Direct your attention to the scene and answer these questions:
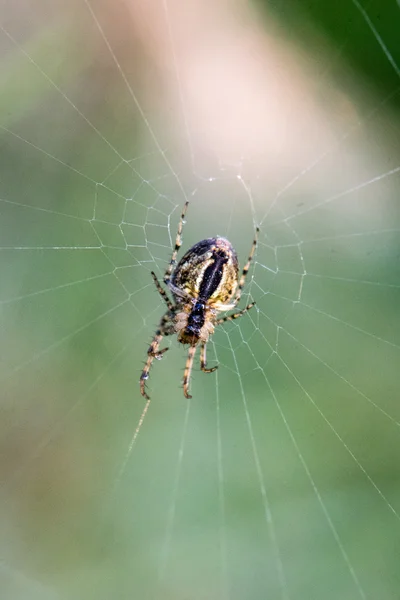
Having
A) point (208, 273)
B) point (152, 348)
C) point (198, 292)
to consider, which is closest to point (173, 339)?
point (152, 348)

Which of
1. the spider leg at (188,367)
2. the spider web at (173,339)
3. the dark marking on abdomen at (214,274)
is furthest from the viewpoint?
the spider leg at (188,367)

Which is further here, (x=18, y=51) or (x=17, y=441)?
(x=17, y=441)

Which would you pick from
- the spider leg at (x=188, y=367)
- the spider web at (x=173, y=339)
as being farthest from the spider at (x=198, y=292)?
the spider web at (x=173, y=339)

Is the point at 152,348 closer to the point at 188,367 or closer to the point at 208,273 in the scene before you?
the point at 188,367

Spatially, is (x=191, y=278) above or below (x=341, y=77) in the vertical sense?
below

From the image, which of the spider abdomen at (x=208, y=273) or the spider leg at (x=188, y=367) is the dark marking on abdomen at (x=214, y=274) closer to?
the spider abdomen at (x=208, y=273)

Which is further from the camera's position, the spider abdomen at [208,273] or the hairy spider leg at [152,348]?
the hairy spider leg at [152,348]

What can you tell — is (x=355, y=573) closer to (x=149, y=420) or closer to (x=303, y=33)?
(x=149, y=420)

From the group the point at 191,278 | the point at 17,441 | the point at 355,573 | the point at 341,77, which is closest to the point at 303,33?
the point at 341,77
